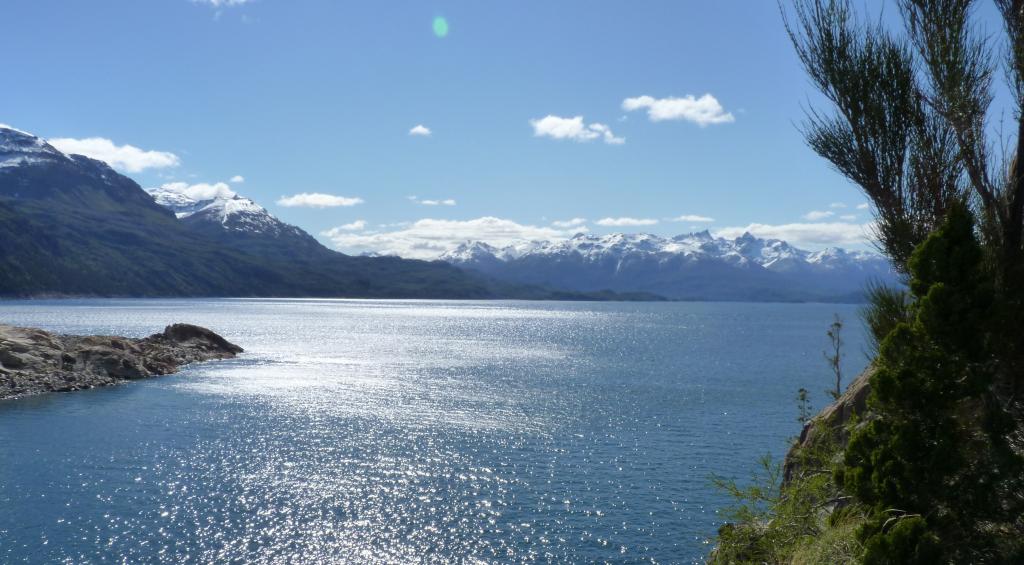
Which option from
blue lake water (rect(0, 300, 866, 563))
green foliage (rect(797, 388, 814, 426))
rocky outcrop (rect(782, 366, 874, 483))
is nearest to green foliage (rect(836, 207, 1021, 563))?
rocky outcrop (rect(782, 366, 874, 483))

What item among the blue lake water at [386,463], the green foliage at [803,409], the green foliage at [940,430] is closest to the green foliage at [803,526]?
the green foliage at [940,430]

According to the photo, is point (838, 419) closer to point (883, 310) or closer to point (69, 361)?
point (883, 310)

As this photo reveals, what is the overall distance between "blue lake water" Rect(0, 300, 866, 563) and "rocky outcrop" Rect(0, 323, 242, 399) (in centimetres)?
344

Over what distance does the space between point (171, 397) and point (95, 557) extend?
42.9 metres

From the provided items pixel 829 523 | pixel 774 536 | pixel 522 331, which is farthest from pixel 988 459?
pixel 522 331

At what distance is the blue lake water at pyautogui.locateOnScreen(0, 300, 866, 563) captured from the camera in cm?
2855

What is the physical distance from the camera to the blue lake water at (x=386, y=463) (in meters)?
28.5

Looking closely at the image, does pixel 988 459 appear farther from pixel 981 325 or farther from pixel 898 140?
pixel 898 140

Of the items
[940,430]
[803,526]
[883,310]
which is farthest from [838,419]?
[940,430]

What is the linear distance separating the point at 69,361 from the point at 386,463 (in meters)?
53.5

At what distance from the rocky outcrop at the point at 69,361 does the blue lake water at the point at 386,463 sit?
11.3 ft

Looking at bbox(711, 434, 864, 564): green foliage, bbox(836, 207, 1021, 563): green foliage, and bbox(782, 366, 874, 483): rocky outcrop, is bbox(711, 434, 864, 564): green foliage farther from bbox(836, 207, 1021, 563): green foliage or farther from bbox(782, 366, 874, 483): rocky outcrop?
bbox(836, 207, 1021, 563): green foliage

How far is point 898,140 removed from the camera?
14.0 m

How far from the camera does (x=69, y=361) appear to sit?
73.9 meters
